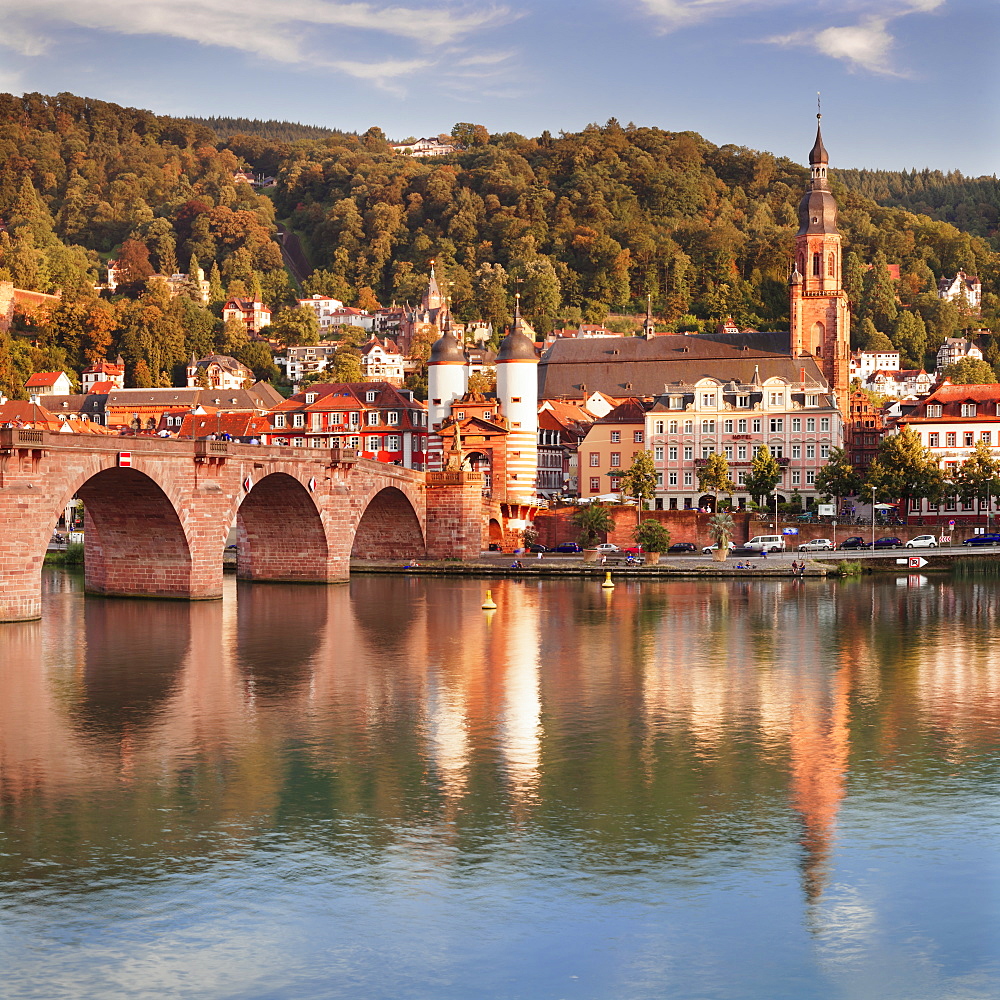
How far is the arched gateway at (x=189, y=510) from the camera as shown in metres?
44.0

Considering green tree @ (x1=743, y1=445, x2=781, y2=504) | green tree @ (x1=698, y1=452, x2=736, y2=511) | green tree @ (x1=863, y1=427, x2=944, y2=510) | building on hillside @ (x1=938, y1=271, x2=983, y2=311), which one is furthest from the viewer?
building on hillside @ (x1=938, y1=271, x2=983, y2=311)

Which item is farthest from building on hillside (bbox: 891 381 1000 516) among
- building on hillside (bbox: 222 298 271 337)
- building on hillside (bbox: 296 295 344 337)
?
building on hillside (bbox: 296 295 344 337)

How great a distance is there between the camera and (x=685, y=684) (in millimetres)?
36375

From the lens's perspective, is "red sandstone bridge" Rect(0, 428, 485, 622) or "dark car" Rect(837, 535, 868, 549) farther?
"dark car" Rect(837, 535, 868, 549)

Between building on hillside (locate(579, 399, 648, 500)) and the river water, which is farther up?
building on hillside (locate(579, 399, 648, 500))

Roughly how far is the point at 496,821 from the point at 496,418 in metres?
64.4

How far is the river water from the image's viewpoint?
17.1 meters

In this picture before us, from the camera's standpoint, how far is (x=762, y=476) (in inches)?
3457

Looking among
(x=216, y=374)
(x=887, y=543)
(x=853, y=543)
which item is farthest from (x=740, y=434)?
(x=216, y=374)

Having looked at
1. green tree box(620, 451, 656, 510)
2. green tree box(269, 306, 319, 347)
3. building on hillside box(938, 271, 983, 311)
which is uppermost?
building on hillside box(938, 271, 983, 311)

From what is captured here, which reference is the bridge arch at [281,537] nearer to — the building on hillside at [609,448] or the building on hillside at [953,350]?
the building on hillside at [609,448]

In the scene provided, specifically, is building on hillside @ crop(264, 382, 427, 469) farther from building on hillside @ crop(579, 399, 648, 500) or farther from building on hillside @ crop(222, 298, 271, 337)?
building on hillside @ crop(222, 298, 271, 337)

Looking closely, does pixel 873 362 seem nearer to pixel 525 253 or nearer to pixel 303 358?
pixel 525 253

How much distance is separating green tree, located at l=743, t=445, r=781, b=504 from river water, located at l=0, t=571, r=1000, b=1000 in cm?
4543
